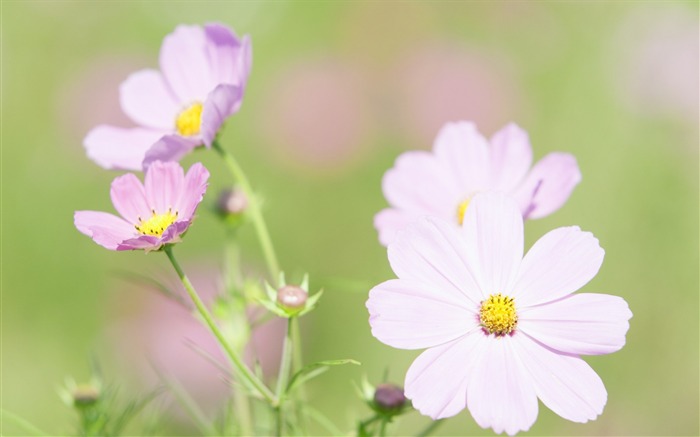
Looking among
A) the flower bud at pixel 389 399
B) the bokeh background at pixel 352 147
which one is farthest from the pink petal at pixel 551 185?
the bokeh background at pixel 352 147

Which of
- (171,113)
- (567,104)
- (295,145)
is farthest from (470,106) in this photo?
(171,113)

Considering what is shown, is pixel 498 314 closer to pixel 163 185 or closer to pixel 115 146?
pixel 163 185

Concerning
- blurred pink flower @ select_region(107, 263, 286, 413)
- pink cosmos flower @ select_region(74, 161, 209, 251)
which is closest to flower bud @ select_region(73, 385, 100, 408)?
pink cosmos flower @ select_region(74, 161, 209, 251)

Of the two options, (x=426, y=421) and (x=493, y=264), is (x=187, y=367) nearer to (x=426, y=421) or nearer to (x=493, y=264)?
(x=426, y=421)

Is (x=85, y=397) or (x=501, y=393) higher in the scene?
(x=501, y=393)

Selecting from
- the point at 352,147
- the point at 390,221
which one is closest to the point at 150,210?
the point at 390,221

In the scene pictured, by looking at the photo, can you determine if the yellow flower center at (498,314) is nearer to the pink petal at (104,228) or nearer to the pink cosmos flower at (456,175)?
the pink cosmos flower at (456,175)
